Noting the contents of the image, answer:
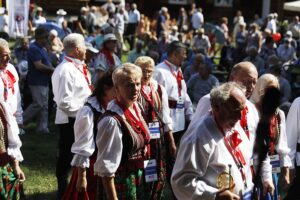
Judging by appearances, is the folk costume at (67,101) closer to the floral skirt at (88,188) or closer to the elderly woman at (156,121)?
the elderly woman at (156,121)

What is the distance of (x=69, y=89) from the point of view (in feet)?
22.3

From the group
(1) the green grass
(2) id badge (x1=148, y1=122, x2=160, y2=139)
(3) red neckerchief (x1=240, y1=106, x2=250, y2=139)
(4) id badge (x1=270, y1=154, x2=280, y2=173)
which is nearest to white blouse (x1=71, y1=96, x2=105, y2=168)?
(2) id badge (x1=148, y1=122, x2=160, y2=139)

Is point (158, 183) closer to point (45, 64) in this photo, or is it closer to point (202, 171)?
point (202, 171)

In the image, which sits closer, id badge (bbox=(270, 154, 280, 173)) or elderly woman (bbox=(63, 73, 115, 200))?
elderly woman (bbox=(63, 73, 115, 200))

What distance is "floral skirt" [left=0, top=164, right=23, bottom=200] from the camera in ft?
17.9

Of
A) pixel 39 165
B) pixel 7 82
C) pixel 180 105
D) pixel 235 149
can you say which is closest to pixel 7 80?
pixel 7 82

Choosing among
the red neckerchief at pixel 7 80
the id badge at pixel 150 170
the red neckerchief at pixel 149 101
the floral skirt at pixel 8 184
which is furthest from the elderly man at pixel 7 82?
the id badge at pixel 150 170

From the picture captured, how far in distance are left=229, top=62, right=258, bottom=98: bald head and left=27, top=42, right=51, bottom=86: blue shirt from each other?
18.9 feet

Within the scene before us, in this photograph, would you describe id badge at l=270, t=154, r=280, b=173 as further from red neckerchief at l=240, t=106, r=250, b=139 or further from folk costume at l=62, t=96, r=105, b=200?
folk costume at l=62, t=96, r=105, b=200

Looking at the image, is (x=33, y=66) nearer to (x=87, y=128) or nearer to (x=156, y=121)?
(x=156, y=121)

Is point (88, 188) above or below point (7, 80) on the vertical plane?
below

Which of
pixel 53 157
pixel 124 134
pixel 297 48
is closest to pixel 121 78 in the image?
pixel 124 134

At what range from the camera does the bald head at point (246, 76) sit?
561 cm

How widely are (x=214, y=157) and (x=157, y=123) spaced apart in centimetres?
225
